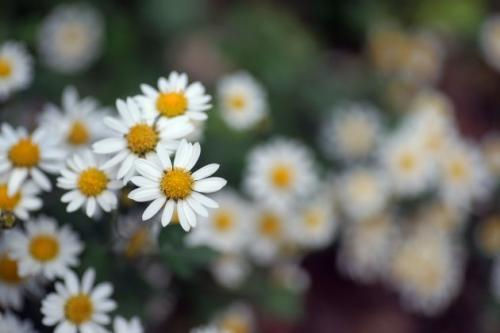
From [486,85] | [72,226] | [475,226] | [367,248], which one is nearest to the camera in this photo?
Answer: [72,226]

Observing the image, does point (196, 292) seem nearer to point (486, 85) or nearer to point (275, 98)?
point (275, 98)

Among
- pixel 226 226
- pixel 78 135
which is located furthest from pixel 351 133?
pixel 78 135

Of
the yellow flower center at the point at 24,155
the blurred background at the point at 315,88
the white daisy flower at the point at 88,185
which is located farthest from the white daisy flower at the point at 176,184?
the blurred background at the point at 315,88

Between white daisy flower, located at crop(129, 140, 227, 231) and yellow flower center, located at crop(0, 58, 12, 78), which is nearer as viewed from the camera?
white daisy flower, located at crop(129, 140, 227, 231)

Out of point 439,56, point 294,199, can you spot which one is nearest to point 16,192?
point 294,199

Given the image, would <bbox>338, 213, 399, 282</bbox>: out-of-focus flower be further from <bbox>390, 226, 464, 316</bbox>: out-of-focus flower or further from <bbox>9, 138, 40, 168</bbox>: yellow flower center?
<bbox>9, 138, 40, 168</bbox>: yellow flower center

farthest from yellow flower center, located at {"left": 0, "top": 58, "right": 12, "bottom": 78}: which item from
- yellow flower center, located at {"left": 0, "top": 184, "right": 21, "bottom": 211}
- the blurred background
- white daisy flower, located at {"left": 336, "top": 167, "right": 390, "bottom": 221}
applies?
white daisy flower, located at {"left": 336, "top": 167, "right": 390, "bottom": 221}

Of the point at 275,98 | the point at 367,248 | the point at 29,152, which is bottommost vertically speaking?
the point at 29,152
